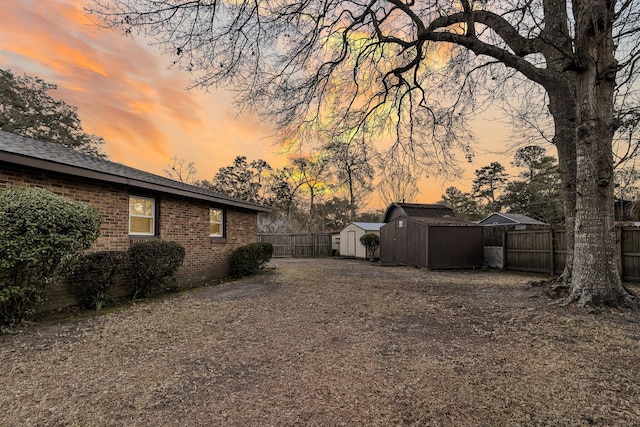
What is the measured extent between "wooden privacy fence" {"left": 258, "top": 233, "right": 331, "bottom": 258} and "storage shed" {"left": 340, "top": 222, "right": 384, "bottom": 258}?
1.56 metres

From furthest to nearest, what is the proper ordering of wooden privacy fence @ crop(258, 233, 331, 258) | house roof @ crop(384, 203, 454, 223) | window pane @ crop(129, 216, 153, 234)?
wooden privacy fence @ crop(258, 233, 331, 258), house roof @ crop(384, 203, 454, 223), window pane @ crop(129, 216, 153, 234)

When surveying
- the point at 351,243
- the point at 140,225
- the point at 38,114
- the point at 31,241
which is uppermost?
the point at 38,114

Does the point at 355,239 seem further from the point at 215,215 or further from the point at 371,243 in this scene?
the point at 215,215

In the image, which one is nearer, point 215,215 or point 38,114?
point 215,215

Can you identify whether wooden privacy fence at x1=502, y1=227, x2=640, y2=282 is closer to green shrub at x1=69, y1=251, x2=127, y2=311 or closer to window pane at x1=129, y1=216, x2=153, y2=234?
window pane at x1=129, y1=216, x2=153, y2=234

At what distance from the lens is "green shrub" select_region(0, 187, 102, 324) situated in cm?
408

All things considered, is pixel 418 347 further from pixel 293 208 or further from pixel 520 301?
pixel 293 208

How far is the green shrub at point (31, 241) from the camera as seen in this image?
4.08 meters

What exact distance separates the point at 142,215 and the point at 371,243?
45.5ft

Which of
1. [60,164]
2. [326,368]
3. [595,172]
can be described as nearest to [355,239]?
[595,172]

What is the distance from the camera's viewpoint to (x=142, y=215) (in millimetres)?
7395

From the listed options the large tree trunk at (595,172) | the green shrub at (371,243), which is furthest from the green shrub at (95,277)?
the green shrub at (371,243)

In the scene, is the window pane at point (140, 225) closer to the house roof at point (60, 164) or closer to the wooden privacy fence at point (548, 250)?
the house roof at point (60, 164)

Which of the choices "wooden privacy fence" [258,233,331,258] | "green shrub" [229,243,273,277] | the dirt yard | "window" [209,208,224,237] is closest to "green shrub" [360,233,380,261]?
"wooden privacy fence" [258,233,331,258]
